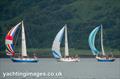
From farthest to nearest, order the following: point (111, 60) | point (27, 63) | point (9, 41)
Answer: point (111, 60) → point (27, 63) → point (9, 41)

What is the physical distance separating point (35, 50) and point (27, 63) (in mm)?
73146

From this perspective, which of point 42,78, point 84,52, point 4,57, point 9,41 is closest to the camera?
point 42,78

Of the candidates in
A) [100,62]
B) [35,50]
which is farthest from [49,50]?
[100,62]

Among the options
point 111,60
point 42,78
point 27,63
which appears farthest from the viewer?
point 111,60

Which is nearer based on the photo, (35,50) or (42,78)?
(42,78)

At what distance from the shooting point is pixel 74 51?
194875 mm

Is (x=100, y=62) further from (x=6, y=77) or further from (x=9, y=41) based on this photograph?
(x=6, y=77)

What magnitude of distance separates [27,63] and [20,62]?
6.94 feet

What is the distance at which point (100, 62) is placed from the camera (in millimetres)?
138375

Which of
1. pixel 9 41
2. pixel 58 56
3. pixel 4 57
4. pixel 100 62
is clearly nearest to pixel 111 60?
pixel 100 62

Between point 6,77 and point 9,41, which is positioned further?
point 9,41

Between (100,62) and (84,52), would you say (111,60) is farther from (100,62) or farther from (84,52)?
(84,52)

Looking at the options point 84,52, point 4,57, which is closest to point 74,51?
point 84,52

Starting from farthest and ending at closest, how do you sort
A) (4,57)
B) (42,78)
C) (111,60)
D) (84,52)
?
(84,52) < (4,57) < (111,60) < (42,78)
